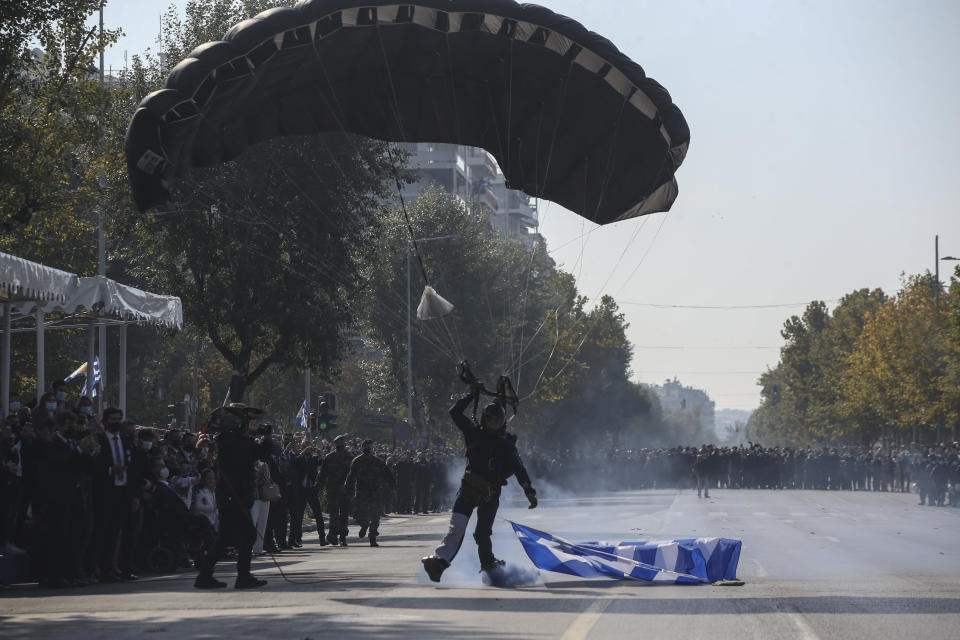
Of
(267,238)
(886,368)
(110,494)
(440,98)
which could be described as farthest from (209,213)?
(886,368)

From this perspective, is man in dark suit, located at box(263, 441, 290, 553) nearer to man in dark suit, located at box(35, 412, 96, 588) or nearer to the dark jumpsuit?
man in dark suit, located at box(35, 412, 96, 588)

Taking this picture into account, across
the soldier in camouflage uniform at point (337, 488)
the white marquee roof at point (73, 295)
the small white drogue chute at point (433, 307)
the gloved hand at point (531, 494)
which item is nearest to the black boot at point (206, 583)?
the gloved hand at point (531, 494)

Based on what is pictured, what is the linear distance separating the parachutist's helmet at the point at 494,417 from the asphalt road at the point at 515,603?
150 centimetres

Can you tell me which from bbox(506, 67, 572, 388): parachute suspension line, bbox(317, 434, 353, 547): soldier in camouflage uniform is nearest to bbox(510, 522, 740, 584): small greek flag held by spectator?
bbox(506, 67, 572, 388): parachute suspension line

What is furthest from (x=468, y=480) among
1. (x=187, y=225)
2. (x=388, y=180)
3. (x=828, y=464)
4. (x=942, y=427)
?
(x=942, y=427)

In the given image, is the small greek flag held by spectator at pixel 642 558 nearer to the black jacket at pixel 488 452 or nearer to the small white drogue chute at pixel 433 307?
the black jacket at pixel 488 452

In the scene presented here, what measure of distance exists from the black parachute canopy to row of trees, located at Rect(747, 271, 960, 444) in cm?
3028

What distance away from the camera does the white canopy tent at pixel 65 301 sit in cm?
1738

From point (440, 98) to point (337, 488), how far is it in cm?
856

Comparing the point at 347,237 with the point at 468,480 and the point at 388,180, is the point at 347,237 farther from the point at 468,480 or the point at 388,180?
the point at 468,480

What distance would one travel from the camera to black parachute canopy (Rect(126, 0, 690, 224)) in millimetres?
14984

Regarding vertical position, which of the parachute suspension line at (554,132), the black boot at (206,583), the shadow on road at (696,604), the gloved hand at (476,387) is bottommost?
the black boot at (206,583)

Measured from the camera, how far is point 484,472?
1257cm

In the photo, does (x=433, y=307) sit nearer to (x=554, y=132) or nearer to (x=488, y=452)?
(x=554, y=132)
